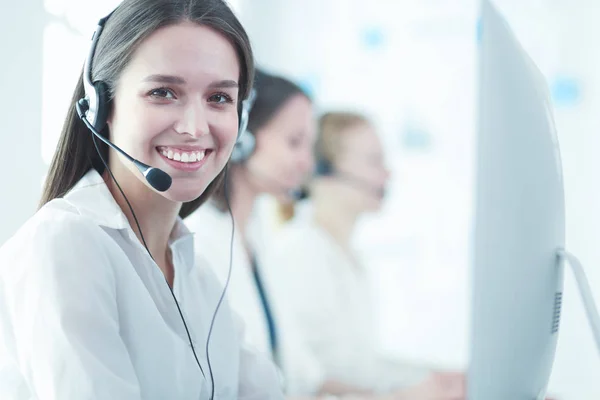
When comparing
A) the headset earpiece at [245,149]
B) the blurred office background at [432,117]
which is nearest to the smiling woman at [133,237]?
the headset earpiece at [245,149]

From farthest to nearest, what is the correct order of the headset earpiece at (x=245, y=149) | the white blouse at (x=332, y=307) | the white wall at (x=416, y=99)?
the white wall at (x=416, y=99) < the white blouse at (x=332, y=307) < the headset earpiece at (x=245, y=149)

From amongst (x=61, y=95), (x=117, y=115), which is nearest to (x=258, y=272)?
(x=61, y=95)

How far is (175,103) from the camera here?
0.98 m

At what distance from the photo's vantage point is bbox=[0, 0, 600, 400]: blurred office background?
10.1ft

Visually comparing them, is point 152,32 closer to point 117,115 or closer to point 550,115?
point 117,115

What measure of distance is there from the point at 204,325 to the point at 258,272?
0.96 metres

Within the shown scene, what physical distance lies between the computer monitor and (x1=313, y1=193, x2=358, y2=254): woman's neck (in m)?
1.72

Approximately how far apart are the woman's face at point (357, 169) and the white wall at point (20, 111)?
1.23m

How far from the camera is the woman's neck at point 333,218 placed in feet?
8.46

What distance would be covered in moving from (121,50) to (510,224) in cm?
57

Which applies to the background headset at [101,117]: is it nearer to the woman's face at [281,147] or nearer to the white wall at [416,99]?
the woman's face at [281,147]

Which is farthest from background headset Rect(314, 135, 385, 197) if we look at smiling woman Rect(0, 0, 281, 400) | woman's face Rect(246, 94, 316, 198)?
smiling woman Rect(0, 0, 281, 400)

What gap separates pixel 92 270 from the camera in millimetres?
871

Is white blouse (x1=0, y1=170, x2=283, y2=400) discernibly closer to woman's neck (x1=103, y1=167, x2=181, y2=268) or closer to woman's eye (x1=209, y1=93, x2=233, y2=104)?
woman's neck (x1=103, y1=167, x2=181, y2=268)
